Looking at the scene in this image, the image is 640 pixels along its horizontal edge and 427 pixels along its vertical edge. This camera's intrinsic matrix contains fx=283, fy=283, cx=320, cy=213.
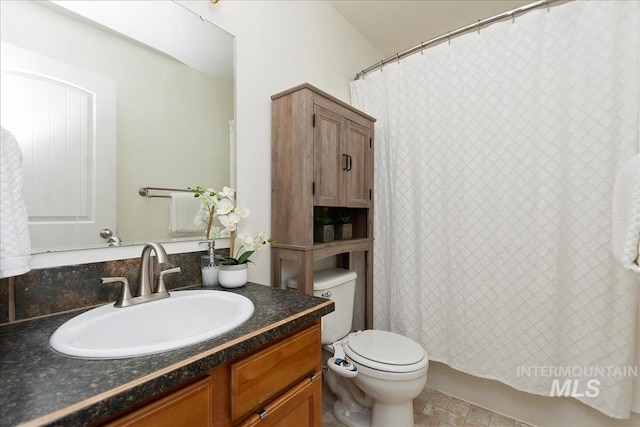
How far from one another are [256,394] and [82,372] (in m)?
0.38

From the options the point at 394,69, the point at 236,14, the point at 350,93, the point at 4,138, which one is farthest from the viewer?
the point at 350,93

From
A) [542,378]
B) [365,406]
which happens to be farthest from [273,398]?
[542,378]

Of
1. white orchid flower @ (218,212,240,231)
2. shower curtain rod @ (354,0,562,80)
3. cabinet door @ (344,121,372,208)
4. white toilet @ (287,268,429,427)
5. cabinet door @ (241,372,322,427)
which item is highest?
shower curtain rod @ (354,0,562,80)

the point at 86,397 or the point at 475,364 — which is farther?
the point at 475,364

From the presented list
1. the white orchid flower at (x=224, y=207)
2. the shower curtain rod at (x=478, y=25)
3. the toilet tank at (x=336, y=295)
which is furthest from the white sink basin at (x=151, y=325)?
the shower curtain rod at (x=478, y=25)

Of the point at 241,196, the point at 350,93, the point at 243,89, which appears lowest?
the point at 241,196

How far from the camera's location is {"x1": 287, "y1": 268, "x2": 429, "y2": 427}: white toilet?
1283mm

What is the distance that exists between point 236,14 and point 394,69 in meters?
1.03

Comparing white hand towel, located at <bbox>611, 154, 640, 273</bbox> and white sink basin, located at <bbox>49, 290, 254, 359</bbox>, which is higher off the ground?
white hand towel, located at <bbox>611, 154, 640, 273</bbox>

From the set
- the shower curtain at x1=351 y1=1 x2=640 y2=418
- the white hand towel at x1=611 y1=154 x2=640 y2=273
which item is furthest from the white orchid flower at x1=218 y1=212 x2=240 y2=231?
the white hand towel at x1=611 y1=154 x2=640 y2=273

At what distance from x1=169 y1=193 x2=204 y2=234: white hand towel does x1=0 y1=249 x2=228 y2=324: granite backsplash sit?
0.19 m

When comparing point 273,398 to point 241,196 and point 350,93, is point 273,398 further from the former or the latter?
point 350,93

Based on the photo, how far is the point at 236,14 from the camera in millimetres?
1338

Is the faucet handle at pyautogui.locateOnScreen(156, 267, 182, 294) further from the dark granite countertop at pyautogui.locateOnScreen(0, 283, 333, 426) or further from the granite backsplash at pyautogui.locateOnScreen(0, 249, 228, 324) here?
the dark granite countertop at pyautogui.locateOnScreen(0, 283, 333, 426)
